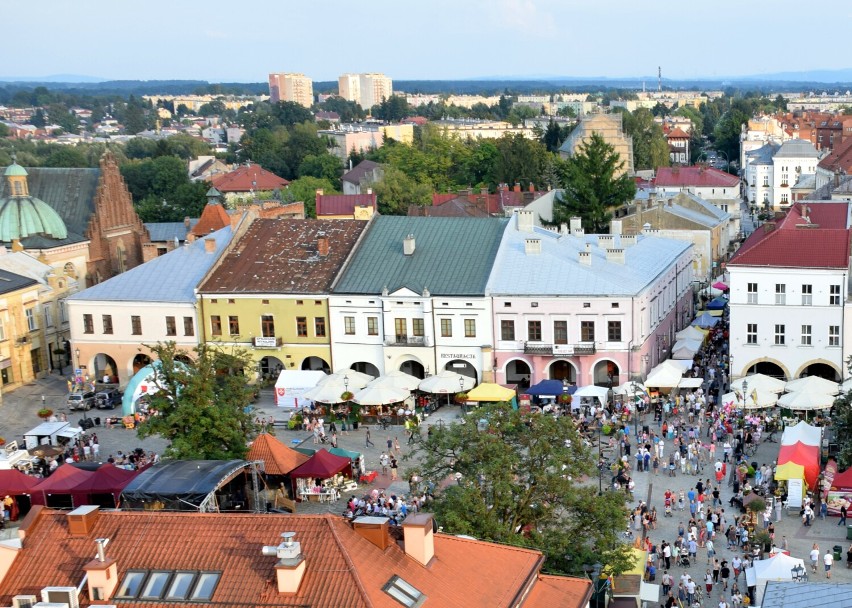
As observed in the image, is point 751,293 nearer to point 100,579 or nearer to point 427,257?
point 427,257

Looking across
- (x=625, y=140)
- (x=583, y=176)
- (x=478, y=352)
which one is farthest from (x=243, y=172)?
(x=478, y=352)

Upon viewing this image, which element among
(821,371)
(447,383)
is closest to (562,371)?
(447,383)

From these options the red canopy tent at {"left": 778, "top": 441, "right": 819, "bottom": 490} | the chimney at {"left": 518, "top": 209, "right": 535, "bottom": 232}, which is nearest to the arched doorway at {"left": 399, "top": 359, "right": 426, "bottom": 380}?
the chimney at {"left": 518, "top": 209, "right": 535, "bottom": 232}

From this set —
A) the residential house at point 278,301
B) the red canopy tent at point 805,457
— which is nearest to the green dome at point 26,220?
the residential house at point 278,301

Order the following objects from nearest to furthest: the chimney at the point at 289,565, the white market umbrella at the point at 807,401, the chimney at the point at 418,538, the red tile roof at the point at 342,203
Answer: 1. the chimney at the point at 289,565
2. the chimney at the point at 418,538
3. the white market umbrella at the point at 807,401
4. the red tile roof at the point at 342,203

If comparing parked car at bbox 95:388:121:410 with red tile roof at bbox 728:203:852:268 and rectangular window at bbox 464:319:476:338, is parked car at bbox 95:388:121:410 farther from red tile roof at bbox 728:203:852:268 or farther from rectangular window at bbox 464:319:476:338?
red tile roof at bbox 728:203:852:268

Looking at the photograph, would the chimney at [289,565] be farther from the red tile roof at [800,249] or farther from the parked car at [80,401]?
the parked car at [80,401]
